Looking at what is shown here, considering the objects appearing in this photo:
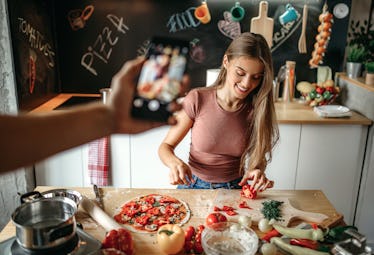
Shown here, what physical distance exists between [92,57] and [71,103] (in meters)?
0.39

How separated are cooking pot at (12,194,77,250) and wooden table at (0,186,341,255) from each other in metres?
0.14

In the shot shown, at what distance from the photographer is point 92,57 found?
2.46m

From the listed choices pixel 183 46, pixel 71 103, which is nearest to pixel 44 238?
pixel 183 46

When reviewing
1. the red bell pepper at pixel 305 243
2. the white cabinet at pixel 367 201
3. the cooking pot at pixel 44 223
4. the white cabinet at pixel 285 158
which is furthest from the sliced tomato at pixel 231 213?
the white cabinet at pixel 367 201

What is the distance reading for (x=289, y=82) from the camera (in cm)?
237

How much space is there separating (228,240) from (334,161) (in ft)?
4.50

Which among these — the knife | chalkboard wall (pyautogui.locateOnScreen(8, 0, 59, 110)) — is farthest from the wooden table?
chalkboard wall (pyautogui.locateOnScreen(8, 0, 59, 110))

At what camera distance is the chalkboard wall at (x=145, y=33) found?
2.39m

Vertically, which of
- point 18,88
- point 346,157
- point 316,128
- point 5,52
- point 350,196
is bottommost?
point 350,196

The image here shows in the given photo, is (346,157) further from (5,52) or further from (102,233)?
(5,52)

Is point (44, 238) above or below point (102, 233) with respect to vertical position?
above

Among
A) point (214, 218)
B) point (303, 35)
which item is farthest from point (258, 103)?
point (303, 35)

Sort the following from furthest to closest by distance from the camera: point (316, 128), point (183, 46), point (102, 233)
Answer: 1. point (316, 128)
2. point (102, 233)
3. point (183, 46)

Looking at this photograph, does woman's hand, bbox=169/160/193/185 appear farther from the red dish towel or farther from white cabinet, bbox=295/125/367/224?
white cabinet, bbox=295/125/367/224
